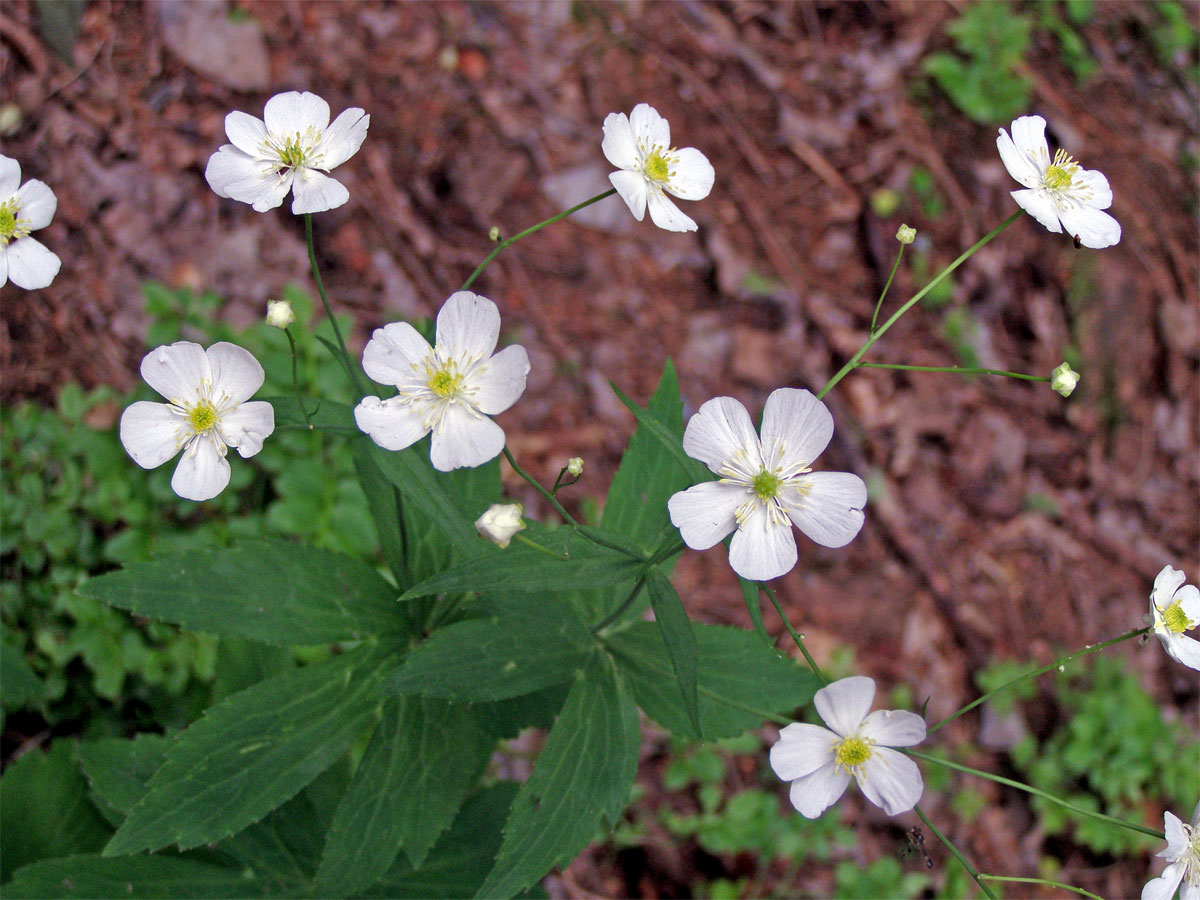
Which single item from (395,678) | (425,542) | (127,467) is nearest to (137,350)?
(127,467)

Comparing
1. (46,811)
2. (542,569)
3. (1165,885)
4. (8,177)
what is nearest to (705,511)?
(542,569)

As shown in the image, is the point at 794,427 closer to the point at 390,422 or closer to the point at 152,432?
the point at 390,422

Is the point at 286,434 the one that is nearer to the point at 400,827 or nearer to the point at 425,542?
the point at 425,542

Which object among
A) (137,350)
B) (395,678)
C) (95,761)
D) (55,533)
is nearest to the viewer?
(395,678)

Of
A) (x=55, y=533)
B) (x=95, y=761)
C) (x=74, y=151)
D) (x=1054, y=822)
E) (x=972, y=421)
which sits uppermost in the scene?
(x=74, y=151)

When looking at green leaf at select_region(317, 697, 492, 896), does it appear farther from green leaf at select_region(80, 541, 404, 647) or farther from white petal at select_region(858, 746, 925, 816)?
white petal at select_region(858, 746, 925, 816)

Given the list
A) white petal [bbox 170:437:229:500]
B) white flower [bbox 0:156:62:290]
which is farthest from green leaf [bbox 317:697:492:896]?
white flower [bbox 0:156:62:290]

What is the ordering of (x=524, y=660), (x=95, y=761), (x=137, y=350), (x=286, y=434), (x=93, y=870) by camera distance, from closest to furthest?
(x=524, y=660), (x=93, y=870), (x=95, y=761), (x=286, y=434), (x=137, y=350)
